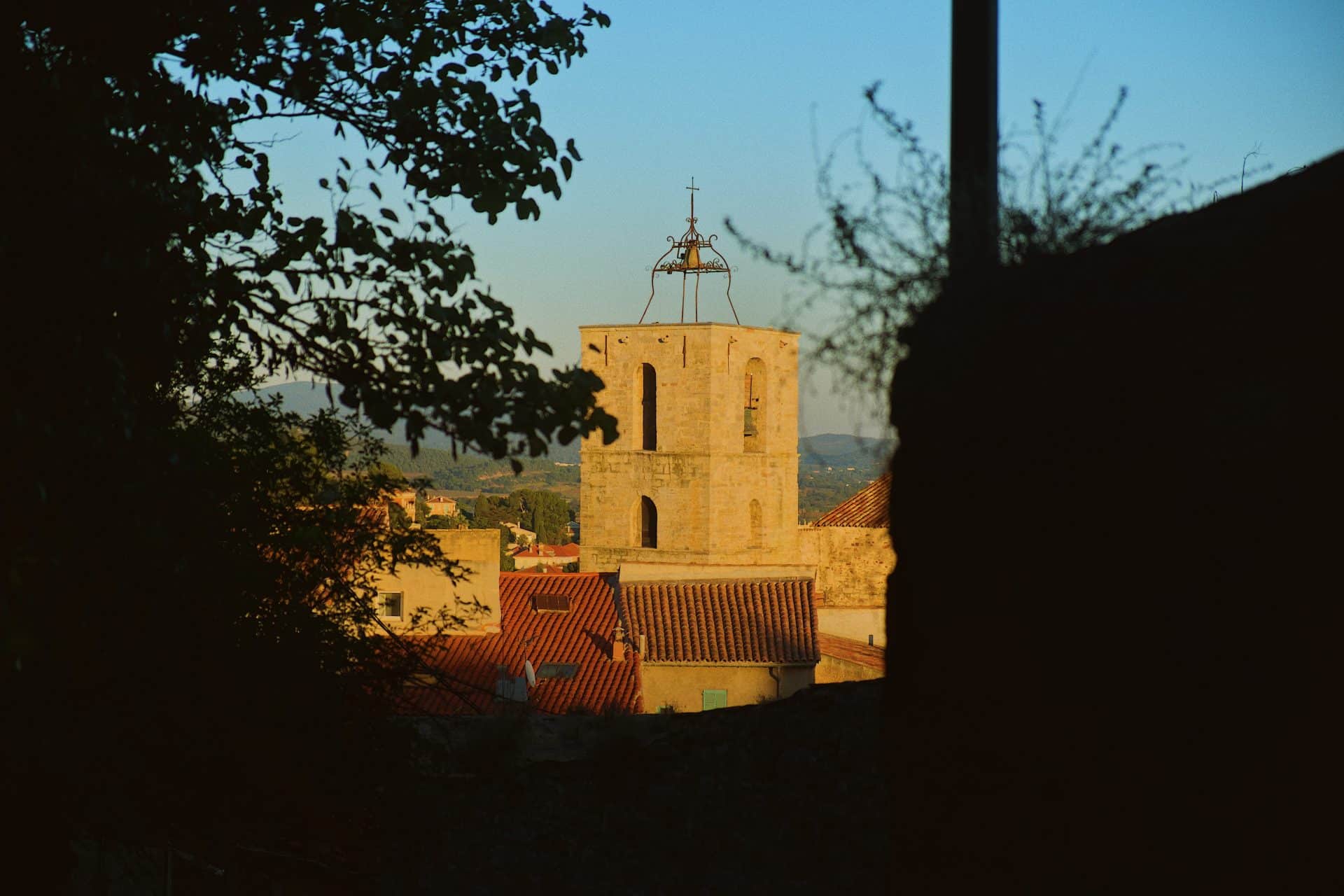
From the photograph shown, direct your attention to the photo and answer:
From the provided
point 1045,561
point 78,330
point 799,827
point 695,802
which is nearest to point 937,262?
point 1045,561

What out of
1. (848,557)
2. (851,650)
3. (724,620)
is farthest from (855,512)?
(724,620)

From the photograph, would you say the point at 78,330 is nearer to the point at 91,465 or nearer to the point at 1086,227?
the point at 91,465

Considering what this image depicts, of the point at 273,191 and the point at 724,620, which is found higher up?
the point at 273,191

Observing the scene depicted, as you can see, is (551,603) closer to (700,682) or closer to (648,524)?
(700,682)

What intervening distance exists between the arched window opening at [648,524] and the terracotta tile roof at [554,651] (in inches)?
443

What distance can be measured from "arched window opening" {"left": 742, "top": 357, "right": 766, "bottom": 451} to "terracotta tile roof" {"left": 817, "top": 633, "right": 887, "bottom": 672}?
1417cm

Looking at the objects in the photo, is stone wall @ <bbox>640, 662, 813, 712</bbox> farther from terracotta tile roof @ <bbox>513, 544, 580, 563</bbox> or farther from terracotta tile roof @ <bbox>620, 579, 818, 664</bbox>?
terracotta tile roof @ <bbox>513, 544, 580, 563</bbox>

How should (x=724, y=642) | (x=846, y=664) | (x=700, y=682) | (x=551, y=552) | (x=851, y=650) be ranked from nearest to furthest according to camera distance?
(x=846, y=664) → (x=700, y=682) → (x=724, y=642) → (x=851, y=650) → (x=551, y=552)

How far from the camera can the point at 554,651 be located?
28.0 meters

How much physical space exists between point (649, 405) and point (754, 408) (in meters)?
3.79

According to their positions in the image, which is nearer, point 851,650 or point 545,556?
point 851,650

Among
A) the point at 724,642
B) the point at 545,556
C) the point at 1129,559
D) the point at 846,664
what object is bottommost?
the point at 545,556

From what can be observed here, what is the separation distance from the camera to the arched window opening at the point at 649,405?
146 feet

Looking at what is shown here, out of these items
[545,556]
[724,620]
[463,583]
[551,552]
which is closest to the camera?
[463,583]
